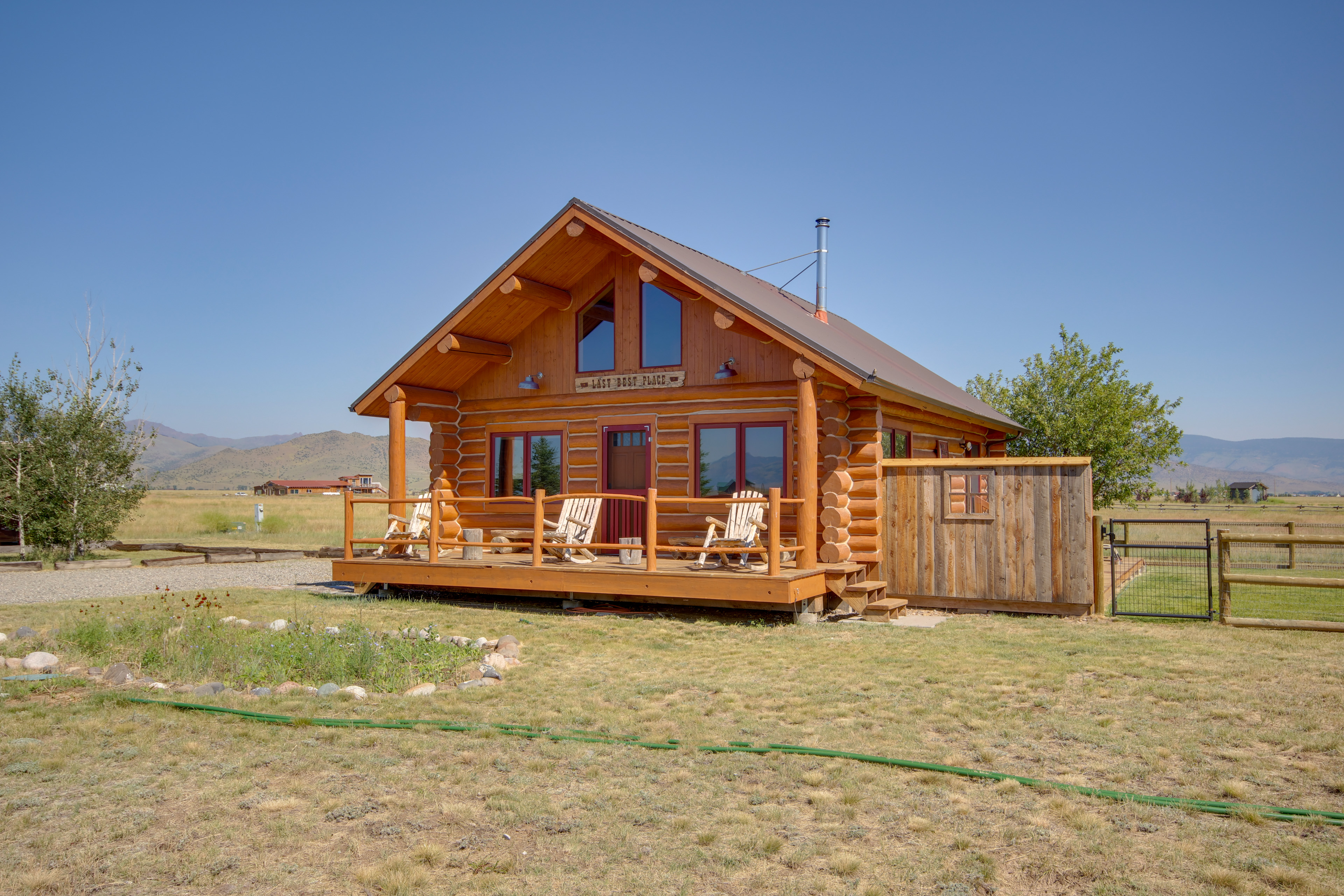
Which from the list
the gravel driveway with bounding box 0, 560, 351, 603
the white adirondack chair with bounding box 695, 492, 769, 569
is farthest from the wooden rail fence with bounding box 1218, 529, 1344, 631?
the gravel driveway with bounding box 0, 560, 351, 603

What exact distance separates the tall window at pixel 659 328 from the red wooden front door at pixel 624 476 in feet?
3.72

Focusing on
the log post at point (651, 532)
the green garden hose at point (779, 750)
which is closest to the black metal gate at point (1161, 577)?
the log post at point (651, 532)

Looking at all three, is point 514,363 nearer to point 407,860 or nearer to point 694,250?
point 694,250

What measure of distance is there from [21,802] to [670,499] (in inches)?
314

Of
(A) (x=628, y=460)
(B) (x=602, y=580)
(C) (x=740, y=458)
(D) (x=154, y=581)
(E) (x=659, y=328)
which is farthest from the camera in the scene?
(D) (x=154, y=581)

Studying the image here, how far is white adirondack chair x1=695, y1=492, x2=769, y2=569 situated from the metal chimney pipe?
263 inches

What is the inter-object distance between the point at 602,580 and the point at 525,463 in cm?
451

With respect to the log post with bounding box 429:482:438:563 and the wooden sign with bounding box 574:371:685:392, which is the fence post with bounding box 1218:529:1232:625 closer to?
the wooden sign with bounding box 574:371:685:392

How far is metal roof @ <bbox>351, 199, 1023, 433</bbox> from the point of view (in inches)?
485

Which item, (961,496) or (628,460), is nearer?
(961,496)

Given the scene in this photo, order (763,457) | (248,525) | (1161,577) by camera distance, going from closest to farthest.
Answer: (763,457), (1161,577), (248,525)

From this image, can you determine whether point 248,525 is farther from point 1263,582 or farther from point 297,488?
point 297,488

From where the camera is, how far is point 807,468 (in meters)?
11.9

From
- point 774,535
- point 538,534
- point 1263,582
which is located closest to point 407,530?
point 538,534
